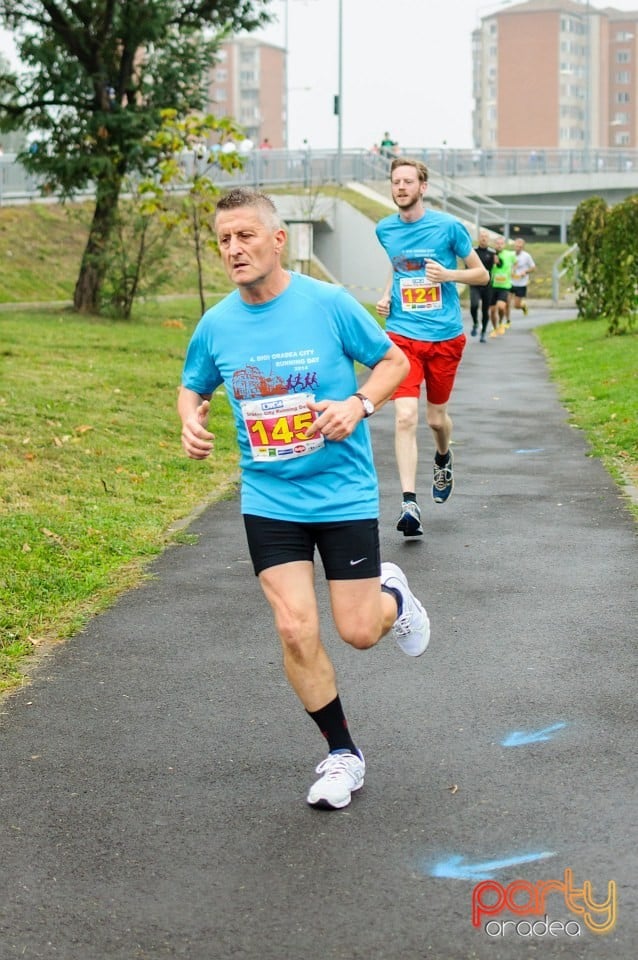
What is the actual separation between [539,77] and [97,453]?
147 m

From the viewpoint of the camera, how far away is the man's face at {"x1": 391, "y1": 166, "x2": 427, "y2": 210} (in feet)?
28.8

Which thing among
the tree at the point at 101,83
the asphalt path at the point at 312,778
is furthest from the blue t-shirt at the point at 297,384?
the tree at the point at 101,83

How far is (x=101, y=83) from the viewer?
2561cm

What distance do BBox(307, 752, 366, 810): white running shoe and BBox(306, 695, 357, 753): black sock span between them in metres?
0.04

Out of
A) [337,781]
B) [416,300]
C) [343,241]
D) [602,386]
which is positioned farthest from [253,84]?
[337,781]

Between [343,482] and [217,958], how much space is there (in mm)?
1684

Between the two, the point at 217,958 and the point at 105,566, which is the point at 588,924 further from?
the point at 105,566

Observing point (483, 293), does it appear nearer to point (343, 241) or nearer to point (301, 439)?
point (343, 241)

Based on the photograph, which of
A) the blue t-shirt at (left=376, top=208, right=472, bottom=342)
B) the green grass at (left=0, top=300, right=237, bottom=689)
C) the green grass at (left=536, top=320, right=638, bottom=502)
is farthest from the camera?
the green grass at (left=536, top=320, right=638, bottom=502)

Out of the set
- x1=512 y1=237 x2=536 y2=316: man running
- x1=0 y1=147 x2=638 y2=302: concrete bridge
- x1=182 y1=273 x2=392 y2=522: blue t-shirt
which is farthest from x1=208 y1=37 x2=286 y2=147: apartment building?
x1=182 y1=273 x2=392 y2=522: blue t-shirt

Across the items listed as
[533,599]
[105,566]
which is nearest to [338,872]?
[533,599]

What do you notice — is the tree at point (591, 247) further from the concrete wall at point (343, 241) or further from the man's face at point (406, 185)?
the man's face at point (406, 185)

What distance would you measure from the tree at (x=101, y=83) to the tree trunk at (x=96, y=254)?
18mm

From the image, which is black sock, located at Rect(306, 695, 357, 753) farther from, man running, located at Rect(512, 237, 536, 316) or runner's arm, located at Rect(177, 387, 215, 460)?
man running, located at Rect(512, 237, 536, 316)
